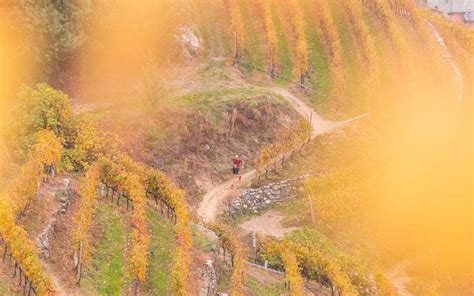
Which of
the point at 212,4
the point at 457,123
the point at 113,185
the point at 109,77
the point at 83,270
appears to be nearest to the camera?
the point at 83,270

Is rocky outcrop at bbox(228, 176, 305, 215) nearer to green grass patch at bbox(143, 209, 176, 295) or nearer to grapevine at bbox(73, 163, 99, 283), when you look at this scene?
green grass patch at bbox(143, 209, 176, 295)

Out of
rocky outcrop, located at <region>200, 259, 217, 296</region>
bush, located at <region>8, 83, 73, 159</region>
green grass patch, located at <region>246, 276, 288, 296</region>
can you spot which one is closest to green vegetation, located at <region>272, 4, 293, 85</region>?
bush, located at <region>8, 83, 73, 159</region>

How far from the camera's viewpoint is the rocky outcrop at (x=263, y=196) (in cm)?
4203

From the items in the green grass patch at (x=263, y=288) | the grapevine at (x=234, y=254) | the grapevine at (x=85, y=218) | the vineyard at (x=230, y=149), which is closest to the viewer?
the grapevine at (x=85, y=218)

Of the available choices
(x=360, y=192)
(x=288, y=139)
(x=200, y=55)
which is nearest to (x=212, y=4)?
(x=200, y=55)

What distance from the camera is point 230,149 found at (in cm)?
4606

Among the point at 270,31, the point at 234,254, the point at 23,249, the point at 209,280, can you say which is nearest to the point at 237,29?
the point at 270,31

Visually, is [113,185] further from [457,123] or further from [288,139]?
[457,123]

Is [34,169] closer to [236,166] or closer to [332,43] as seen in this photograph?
[236,166]

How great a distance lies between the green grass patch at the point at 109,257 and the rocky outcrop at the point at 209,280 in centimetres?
389

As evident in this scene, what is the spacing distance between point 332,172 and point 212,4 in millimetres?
Answer: 27939

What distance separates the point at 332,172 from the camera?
152 ft

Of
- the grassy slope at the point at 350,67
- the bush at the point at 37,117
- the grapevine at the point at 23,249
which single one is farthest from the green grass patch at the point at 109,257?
the grassy slope at the point at 350,67

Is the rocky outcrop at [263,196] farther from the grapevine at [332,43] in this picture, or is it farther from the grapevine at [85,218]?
the grapevine at [332,43]
